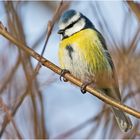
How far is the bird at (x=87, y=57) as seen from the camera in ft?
7.34

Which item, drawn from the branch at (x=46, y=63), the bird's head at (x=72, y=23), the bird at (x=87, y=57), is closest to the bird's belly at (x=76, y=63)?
the bird at (x=87, y=57)

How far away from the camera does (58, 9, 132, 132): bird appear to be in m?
2.24

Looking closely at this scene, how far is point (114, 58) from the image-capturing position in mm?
2557

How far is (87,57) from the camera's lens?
226cm

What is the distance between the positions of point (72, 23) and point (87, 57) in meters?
0.27

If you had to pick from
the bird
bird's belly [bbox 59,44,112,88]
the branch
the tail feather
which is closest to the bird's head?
the bird

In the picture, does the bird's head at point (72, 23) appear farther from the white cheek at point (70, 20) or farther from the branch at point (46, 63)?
the branch at point (46, 63)

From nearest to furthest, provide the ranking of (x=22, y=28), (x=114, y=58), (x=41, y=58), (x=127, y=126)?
(x=41, y=58)
(x=22, y=28)
(x=127, y=126)
(x=114, y=58)

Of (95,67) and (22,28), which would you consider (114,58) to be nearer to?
(95,67)

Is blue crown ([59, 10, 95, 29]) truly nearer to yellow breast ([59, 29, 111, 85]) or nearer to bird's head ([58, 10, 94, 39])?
bird's head ([58, 10, 94, 39])

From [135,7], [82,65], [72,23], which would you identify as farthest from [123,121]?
[135,7]

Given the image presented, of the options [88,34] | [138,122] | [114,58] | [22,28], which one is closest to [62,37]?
[88,34]

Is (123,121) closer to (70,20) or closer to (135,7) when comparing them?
(70,20)

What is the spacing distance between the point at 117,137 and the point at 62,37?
695 millimetres
